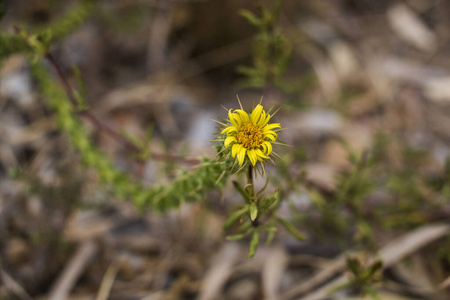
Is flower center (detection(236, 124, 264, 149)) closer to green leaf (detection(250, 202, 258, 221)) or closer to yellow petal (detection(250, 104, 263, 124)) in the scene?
yellow petal (detection(250, 104, 263, 124))

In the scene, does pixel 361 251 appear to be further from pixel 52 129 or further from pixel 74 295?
pixel 52 129

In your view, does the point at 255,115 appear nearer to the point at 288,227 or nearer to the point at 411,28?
the point at 288,227

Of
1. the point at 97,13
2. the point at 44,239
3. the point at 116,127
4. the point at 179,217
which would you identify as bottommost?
the point at 44,239

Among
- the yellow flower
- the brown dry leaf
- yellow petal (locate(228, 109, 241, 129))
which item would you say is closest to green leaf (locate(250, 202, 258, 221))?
the yellow flower

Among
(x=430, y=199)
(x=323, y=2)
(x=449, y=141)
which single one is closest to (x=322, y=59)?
(x=323, y=2)

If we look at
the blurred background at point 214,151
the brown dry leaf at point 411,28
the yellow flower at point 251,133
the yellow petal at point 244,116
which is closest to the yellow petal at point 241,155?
the yellow flower at point 251,133

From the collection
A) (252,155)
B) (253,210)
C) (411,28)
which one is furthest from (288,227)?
(411,28)

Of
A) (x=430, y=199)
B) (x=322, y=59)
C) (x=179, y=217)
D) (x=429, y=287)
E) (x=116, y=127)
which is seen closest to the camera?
(x=429, y=287)
